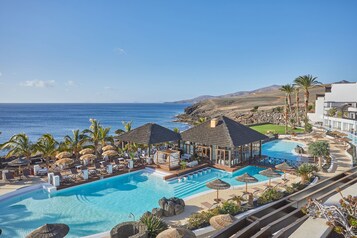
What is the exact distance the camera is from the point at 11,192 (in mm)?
14172

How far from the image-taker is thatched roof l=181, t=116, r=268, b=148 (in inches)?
778

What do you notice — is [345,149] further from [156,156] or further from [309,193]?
[309,193]

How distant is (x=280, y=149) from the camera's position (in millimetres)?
27609

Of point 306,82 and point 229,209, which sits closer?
point 229,209

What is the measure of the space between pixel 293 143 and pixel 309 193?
28.2 metres

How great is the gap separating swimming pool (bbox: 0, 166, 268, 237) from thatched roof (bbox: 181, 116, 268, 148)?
9.30 feet

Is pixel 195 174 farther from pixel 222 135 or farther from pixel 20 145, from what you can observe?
pixel 20 145

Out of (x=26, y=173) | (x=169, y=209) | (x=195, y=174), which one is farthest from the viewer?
(x=195, y=174)

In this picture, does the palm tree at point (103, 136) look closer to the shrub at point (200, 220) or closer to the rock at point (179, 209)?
the rock at point (179, 209)

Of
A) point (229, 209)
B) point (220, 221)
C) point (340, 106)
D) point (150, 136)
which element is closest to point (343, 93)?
point (340, 106)

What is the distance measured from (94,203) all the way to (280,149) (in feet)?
72.9

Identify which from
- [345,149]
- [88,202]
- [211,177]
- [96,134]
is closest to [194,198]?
[211,177]

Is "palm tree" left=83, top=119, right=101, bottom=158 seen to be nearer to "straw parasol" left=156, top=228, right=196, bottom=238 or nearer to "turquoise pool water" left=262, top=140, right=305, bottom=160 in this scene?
"straw parasol" left=156, top=228, right=196, bottom=238

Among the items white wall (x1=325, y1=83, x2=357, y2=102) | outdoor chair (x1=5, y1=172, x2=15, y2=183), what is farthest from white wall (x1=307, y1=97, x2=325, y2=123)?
outdoor chair (x1=5, y1=172, x2=15, y2=183)
